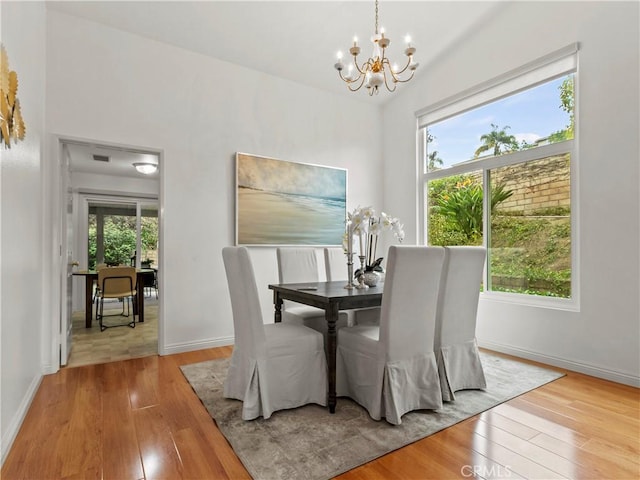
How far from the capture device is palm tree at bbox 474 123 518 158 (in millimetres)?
3728

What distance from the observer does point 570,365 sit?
3066mm

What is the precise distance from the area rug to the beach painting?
1847 mm

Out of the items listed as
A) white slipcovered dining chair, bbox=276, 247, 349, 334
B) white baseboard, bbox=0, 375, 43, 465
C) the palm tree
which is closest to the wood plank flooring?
white baseboard, bbox=0, 375, 43, 465

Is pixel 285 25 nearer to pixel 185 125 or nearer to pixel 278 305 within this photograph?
pixel 185 125

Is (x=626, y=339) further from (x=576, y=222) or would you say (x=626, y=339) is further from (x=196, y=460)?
(x=196, y=460)

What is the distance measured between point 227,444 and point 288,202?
2.85m

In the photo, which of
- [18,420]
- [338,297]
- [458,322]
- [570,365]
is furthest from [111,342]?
[570,365]

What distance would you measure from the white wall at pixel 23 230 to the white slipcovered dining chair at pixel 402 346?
1.95 m

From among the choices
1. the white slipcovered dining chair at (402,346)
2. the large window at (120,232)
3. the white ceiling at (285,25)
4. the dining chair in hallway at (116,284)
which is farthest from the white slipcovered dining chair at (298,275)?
the large window at (120,232)

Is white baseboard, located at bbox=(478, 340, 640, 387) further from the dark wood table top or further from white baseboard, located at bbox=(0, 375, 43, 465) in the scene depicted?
white baseboard, located at bbox=(0, 375, 43, 465)

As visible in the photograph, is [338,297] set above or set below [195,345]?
above

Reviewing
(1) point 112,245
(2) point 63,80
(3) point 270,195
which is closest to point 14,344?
(2) point 63,80

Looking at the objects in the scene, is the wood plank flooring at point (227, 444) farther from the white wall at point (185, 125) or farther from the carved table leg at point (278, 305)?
the white wall at point (185, 125)

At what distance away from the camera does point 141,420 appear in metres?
2.15
